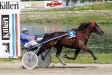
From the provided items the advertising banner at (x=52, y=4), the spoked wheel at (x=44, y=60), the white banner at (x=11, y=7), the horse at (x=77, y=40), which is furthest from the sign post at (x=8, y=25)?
the advertising banner at (x=52, y=4)

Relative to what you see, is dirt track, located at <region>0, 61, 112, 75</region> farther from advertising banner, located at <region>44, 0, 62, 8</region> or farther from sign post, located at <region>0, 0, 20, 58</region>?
advertising banner, located at <region>44, 0, 62, 8</region>

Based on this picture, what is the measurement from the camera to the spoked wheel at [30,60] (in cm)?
1427

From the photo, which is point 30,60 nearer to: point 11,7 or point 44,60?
point 44,60

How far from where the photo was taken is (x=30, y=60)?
14.3 meters

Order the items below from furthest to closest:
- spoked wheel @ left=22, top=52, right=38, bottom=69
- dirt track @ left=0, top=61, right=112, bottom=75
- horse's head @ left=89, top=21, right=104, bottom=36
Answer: horse's head @ left=89, top=21, right=104, bottom=36
spoked wheel @ left=22, top=52, right=38, bottom=69
dirt track @ left=0, top=61, right=112, bottom=75

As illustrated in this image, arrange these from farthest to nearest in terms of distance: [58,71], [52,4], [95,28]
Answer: [52,4]
[95,28]
[58,71]

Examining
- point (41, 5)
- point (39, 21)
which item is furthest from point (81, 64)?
point (41, 5)

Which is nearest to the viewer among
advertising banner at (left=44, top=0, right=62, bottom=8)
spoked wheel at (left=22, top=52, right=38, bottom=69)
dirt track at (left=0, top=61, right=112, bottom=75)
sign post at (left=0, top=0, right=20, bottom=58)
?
dirt track at (left=0, top=61, right=112, bottom=75)

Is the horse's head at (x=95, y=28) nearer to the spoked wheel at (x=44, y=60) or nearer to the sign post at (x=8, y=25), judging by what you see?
the spoked wheel at (x=44, y=60)

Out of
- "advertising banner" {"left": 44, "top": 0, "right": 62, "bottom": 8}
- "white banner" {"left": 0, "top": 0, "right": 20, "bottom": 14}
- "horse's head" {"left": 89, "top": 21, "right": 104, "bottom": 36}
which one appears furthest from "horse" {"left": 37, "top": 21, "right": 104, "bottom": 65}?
"advertising banner" {"left": 44, "top": 0, "right": 62, "bottom": 8}

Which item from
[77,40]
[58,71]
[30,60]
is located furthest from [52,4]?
[58,71]

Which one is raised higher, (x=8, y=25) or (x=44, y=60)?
(x=8, y=25)

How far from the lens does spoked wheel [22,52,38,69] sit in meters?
14.3

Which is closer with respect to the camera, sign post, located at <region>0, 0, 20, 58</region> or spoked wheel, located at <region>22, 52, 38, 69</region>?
spoked wheel, located at <region>22, 52, 38, 69</region>
